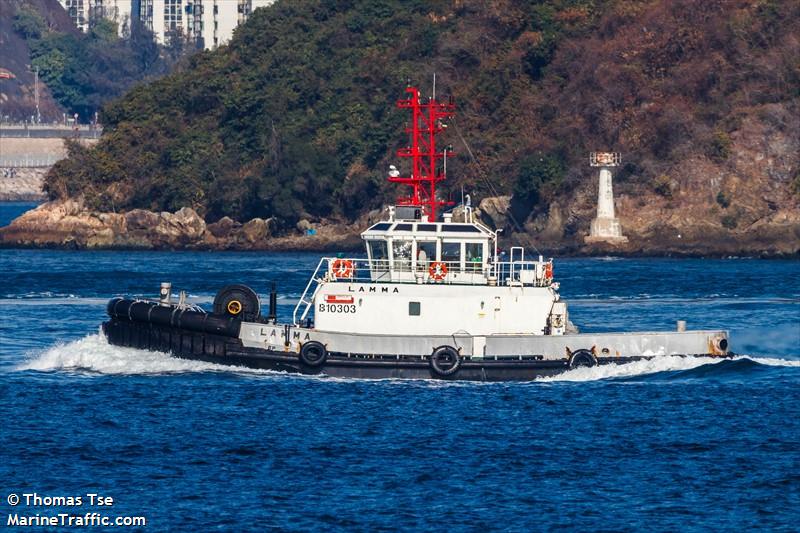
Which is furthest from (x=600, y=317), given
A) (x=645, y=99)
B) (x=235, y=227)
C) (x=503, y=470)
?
(x=235, y=227)

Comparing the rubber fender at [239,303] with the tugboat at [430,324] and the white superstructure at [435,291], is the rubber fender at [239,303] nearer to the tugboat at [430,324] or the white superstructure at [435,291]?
Result: the tugboat at [430,324]

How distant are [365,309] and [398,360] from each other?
4.90 feet

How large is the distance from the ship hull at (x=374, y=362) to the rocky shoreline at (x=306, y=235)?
5163 centimetres

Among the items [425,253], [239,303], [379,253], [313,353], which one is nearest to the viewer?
[313,353]

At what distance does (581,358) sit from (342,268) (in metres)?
5.75

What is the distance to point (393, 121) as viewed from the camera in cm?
10756

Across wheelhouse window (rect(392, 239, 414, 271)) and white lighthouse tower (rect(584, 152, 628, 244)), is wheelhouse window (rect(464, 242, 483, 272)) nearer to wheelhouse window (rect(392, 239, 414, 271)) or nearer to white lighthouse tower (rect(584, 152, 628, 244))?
wheelhouse window (rect(392, 239, 414, 271))

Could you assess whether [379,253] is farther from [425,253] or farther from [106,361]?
[106,361]

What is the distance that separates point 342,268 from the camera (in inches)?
1457

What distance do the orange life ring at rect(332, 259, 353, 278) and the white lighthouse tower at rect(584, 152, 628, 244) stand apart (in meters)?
53.8

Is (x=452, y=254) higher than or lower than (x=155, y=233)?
lower

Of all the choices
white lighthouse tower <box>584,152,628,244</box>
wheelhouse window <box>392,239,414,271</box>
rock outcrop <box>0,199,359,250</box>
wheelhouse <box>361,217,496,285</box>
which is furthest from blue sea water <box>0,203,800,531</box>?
rock outcrop <box>0,199,359,250</box>

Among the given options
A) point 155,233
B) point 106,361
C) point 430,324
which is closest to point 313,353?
point 430,324

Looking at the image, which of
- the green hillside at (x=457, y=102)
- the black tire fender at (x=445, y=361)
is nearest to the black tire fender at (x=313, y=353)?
the black tire fender at (x=445, y=361)
